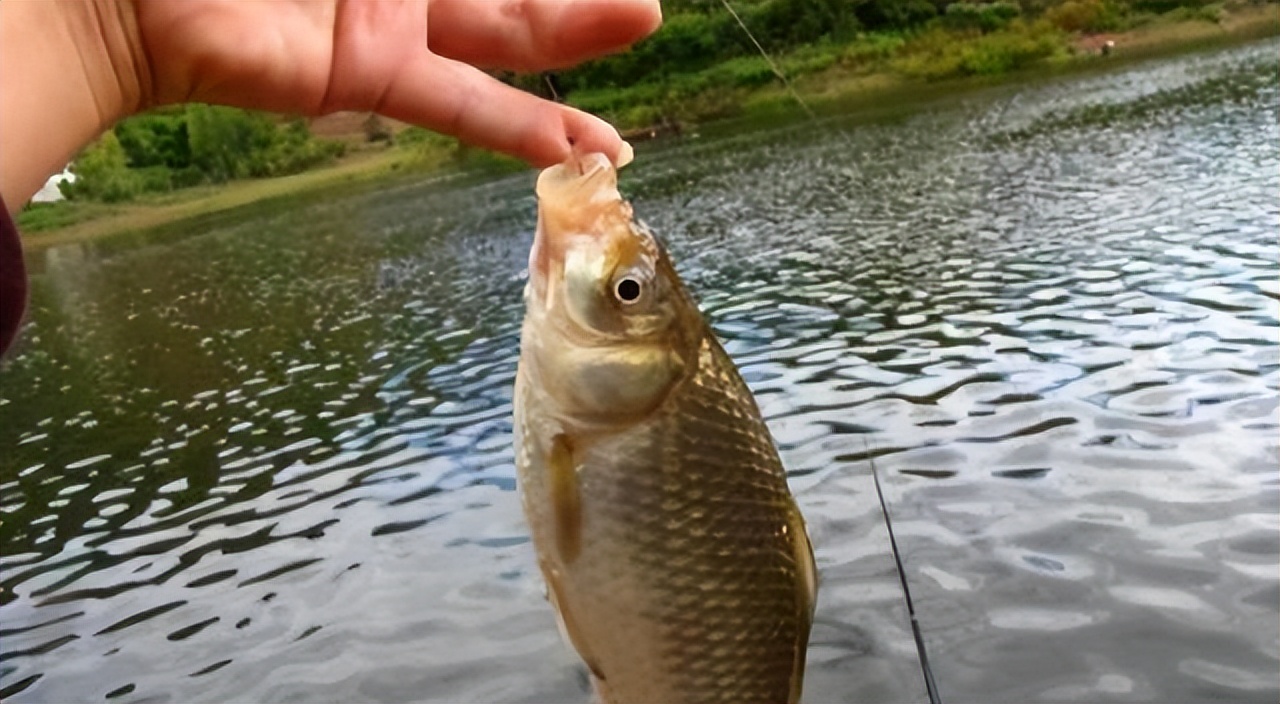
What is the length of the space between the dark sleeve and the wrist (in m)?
0.36

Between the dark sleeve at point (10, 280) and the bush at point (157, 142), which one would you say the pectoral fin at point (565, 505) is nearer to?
the dark sleeve at point (10, 280)

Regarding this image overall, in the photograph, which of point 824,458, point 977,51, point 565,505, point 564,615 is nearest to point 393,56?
point 565,505

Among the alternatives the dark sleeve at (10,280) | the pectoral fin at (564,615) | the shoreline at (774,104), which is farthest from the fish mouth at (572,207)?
the shoreline at (774,104)

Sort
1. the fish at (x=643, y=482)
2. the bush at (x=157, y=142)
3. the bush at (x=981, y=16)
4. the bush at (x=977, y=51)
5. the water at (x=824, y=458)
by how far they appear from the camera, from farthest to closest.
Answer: the bush at (x=157, y=142)
the bush at (x=981, y=16)
the bush at (x=977, y=51)
the water at (x=824, y=458)
the fish at (x=643, y=482)

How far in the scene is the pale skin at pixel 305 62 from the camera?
1.81m

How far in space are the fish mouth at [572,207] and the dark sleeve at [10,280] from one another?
772mm

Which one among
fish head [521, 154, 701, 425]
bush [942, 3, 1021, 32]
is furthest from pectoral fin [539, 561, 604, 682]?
bush [942, 3, 1021, 32]

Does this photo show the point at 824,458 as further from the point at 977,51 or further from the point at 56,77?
the point at 977,51

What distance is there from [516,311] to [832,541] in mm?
9920

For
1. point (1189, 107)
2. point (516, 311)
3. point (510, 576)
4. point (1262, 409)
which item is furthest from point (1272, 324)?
point (1189, 107)

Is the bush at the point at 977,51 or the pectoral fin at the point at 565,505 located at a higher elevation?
the pectoral fin at the point at 565,505

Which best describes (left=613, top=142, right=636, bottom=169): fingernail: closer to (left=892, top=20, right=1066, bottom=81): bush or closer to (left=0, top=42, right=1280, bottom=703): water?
(left=0, top=42, right=1280, bottom=703): water

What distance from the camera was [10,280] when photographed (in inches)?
56.7

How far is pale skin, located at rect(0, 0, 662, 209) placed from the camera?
71.2 inches
